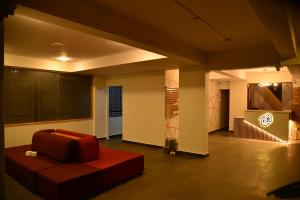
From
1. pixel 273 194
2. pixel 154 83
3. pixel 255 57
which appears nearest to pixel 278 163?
pixel 273 194

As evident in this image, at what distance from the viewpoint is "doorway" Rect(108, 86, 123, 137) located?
8330 mm

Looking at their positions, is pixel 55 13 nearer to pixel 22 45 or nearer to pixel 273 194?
pixel 22 45

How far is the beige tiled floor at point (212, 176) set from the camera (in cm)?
327

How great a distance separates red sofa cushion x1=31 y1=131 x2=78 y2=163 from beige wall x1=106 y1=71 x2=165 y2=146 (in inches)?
128

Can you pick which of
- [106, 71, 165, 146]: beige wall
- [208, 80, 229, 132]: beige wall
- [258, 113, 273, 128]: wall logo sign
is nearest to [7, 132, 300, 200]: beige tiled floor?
[106, 71, 165, 146]: beige wall

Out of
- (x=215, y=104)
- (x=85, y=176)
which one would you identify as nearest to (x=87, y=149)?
(x=85, y=176)

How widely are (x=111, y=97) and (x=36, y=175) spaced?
5.54m

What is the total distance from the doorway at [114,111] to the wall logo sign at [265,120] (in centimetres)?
565

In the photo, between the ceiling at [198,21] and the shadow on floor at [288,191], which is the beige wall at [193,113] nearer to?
the ceiling at [198,21]

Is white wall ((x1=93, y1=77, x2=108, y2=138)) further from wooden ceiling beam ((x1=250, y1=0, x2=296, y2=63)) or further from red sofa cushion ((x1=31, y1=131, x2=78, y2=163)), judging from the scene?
wooden ceiling beam ((x1=250, y1=0, x2=296, y2=63))

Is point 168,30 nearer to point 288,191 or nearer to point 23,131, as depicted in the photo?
point 288,191

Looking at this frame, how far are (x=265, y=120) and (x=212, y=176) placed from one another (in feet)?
16.1

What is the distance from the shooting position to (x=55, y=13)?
2285 millimetres

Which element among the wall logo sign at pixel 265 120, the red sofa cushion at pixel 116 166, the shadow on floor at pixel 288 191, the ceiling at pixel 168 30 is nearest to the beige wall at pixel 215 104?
the wall logo sign at pixel 265 120
